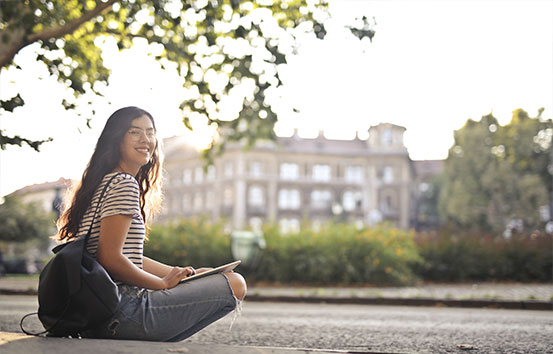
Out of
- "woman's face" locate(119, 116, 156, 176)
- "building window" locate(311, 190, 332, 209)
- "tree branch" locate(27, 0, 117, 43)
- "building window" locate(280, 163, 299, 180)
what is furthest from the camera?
"building window" locate(311, 190, 332, 209)

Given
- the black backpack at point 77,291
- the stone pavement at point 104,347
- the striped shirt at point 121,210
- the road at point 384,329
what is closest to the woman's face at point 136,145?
the striped shirt at point 121,210

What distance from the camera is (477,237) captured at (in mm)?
16031

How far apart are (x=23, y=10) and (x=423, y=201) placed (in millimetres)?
78808

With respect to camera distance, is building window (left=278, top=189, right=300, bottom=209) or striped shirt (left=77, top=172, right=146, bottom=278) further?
building window (left=278, top=189, right=300, bottom=209)

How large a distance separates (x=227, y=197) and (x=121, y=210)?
66.8 metres

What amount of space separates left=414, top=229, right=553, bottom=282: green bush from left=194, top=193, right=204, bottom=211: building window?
5782cm

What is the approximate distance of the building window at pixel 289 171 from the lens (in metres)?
71.5

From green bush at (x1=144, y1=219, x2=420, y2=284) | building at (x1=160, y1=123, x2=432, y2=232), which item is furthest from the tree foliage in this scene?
green bush at (x1=144, y1=219, x2=420, y2=284)

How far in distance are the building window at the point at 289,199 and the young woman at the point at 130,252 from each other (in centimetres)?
6764

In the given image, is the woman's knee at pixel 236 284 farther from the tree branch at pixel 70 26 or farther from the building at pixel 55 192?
the tree branch at pixel 70 26

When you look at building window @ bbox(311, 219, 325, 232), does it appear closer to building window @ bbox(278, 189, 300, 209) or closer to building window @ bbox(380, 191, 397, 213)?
building window @ bbox(278, 189, 300, 209)

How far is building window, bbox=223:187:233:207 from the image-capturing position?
227ft

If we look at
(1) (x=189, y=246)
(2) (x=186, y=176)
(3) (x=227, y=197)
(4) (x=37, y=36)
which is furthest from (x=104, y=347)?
(2) (x=186, y=176)

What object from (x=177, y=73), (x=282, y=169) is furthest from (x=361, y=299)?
(x=282, y=169)
